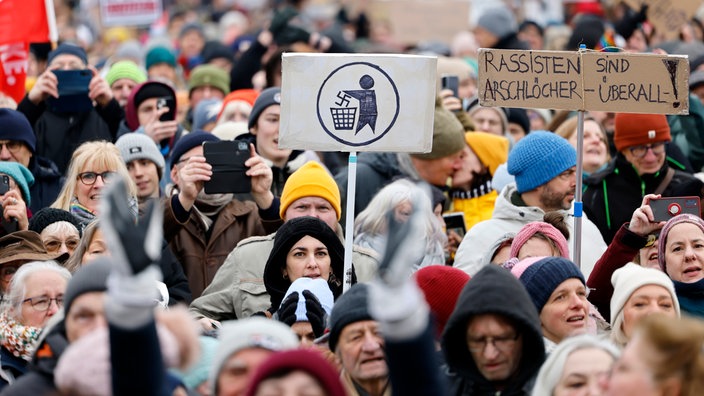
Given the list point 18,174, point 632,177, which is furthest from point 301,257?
point 632,177

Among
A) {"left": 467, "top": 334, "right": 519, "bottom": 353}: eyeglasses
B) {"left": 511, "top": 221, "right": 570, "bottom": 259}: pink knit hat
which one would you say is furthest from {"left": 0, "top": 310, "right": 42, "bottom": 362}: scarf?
{"left": 511, "top": 221, "right": 570, "bottom": 259}: pink knit hat

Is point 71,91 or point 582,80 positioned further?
point 71,91

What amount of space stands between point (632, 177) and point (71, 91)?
4009 millimetres

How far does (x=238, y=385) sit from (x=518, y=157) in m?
3.76

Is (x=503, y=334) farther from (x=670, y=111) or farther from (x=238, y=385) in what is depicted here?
(x=670, y=111)

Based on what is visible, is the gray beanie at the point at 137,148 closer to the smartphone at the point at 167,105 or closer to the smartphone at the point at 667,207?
the smartphone at the point at 167,105

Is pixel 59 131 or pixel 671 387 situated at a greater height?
pixel 59 131

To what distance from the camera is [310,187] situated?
798 centimetres

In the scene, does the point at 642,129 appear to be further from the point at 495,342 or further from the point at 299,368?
the point at 299,368

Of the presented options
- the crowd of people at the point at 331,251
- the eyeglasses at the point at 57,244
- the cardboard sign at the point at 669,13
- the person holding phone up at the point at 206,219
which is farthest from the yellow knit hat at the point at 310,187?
the cardboard sign at the point at 669,13

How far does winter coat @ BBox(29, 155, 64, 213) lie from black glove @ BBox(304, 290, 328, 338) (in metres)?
3.24

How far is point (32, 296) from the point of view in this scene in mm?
6301

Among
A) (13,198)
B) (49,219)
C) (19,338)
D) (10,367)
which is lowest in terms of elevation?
(10,367)

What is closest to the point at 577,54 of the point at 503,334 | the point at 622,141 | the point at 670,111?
the point at 670,111
